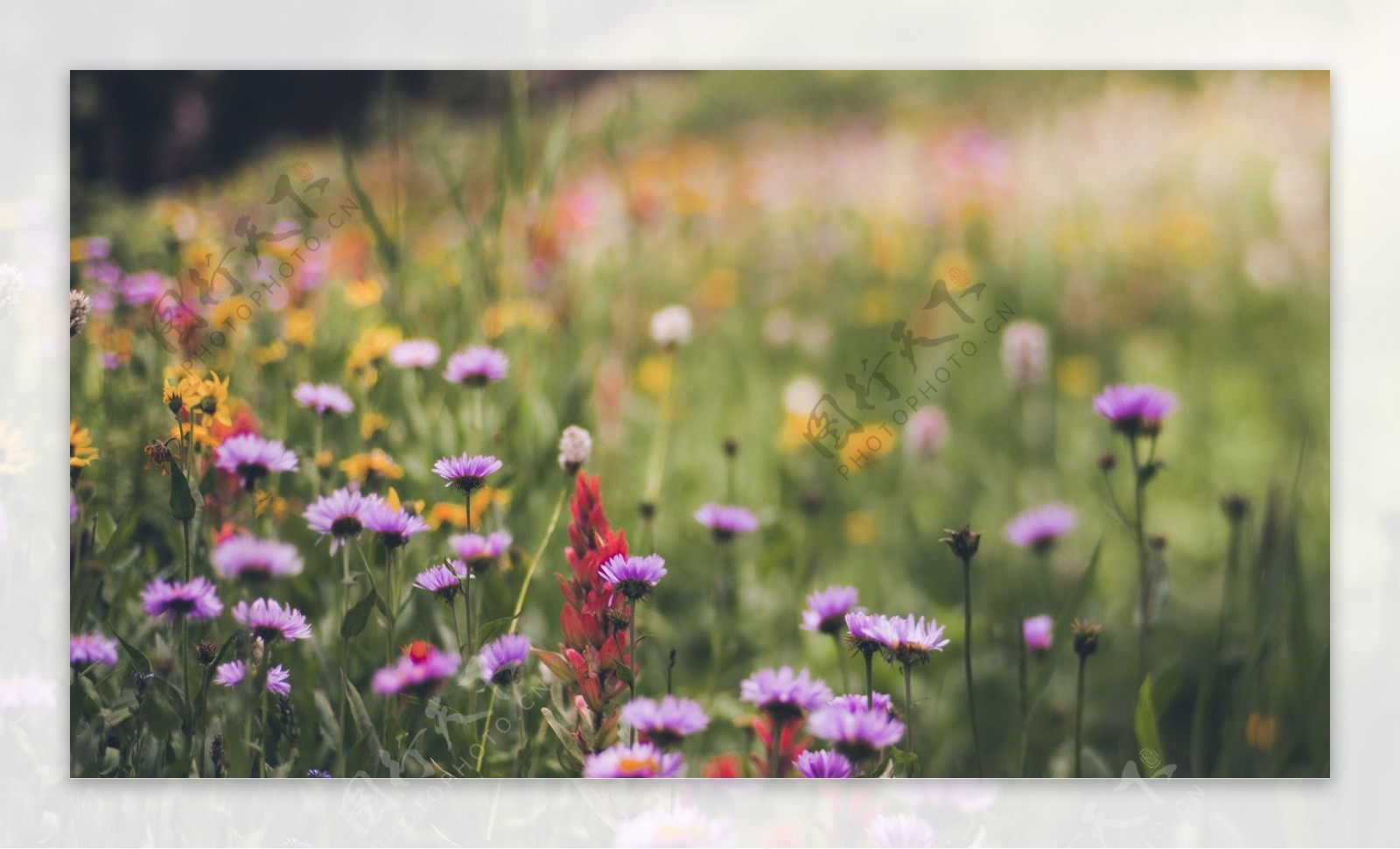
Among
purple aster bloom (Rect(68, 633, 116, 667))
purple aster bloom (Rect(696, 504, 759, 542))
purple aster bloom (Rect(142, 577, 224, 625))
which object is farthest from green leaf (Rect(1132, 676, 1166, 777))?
purple aster bloom (Rect(68, 633, 116, 667))

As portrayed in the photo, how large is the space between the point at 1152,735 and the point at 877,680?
31cm

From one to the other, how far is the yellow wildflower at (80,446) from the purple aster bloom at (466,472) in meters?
0.41

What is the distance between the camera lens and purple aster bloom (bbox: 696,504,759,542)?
1297 millimetres

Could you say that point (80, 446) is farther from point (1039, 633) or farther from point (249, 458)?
point (1039, 633)

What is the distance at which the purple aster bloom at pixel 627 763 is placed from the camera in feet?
3.82

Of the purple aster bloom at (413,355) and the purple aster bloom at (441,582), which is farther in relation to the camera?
the purple aster bloom at (413,355)

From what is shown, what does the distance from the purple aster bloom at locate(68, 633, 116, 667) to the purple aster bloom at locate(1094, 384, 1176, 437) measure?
3.81ft

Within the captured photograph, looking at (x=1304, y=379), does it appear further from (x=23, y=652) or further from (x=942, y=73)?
(x=23, y=652)

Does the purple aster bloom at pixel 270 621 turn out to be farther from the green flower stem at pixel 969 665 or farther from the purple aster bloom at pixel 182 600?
the green flower stem at pixel 969 665

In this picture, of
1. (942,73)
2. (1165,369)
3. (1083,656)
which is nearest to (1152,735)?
(1083,656)

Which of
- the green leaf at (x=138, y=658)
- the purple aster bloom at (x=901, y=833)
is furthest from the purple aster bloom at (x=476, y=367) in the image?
the purple aster bloom at (x=901, y=833)

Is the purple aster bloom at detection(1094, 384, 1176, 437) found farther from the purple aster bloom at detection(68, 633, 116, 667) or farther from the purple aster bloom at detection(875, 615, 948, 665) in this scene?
the purple aster bloom at detection(68, 633, 116, 667)

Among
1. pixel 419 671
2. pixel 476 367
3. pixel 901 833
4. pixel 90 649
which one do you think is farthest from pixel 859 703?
Result: pixel 90 649

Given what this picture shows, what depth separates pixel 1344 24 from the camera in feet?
4.39
